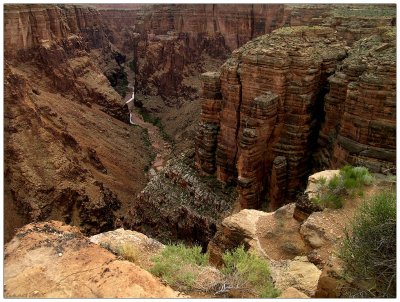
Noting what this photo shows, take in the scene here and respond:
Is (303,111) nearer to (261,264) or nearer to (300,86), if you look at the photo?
(300,86)

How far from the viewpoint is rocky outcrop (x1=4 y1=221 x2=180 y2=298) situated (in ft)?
25.5

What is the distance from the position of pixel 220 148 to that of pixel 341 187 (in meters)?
11.7

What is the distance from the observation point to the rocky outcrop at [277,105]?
2028cm

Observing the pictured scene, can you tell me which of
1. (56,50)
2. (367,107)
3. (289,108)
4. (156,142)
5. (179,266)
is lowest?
(156,142)

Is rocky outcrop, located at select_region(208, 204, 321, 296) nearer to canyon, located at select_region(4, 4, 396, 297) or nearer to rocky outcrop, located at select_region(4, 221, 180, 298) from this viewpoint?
canyon, located at select_region(4, 4, 396, 297)

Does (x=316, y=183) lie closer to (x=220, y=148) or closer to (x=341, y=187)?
(x=341, y=187)

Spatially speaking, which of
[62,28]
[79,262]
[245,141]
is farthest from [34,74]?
[79,262]

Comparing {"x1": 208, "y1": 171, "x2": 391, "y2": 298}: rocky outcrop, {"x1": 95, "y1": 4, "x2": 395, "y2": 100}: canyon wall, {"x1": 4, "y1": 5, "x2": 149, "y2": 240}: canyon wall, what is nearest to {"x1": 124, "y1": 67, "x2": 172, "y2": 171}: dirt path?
{"x1": 4, "y1": 5, "x2": 149, "y2": 240}: canyon wall

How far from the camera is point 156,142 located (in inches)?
1770

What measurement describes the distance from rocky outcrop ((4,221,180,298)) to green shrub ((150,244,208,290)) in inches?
23.8

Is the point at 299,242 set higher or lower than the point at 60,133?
higher

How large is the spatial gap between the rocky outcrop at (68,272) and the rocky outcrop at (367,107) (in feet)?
37.1

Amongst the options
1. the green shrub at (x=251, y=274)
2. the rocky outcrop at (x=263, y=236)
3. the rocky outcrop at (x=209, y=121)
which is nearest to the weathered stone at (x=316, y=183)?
the rocky outcrop at (x=263, y=236)

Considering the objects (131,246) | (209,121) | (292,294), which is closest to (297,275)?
(292,294)
